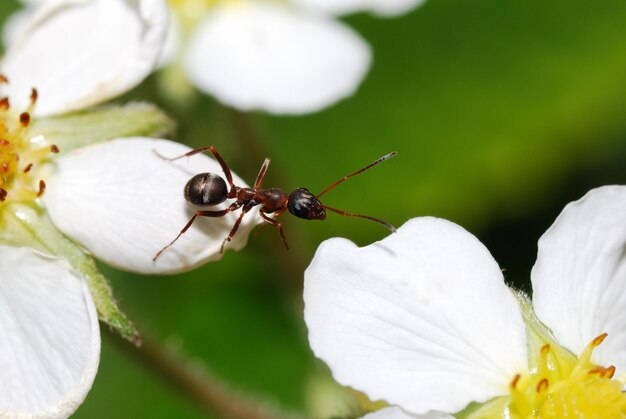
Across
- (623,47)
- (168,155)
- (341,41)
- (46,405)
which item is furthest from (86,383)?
(623,47)

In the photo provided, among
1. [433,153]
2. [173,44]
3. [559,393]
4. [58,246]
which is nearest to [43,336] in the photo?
[58,246]

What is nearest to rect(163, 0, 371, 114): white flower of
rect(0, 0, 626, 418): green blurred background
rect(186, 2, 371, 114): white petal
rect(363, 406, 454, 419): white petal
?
rect(186, 2, 371, 114): white petal

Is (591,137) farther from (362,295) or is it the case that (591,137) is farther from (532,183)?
(362,295)

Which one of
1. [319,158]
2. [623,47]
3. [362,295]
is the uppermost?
[362,295]

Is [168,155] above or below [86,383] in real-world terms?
above

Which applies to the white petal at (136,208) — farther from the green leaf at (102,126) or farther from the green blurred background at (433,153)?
the green blurred background at (433,153)
